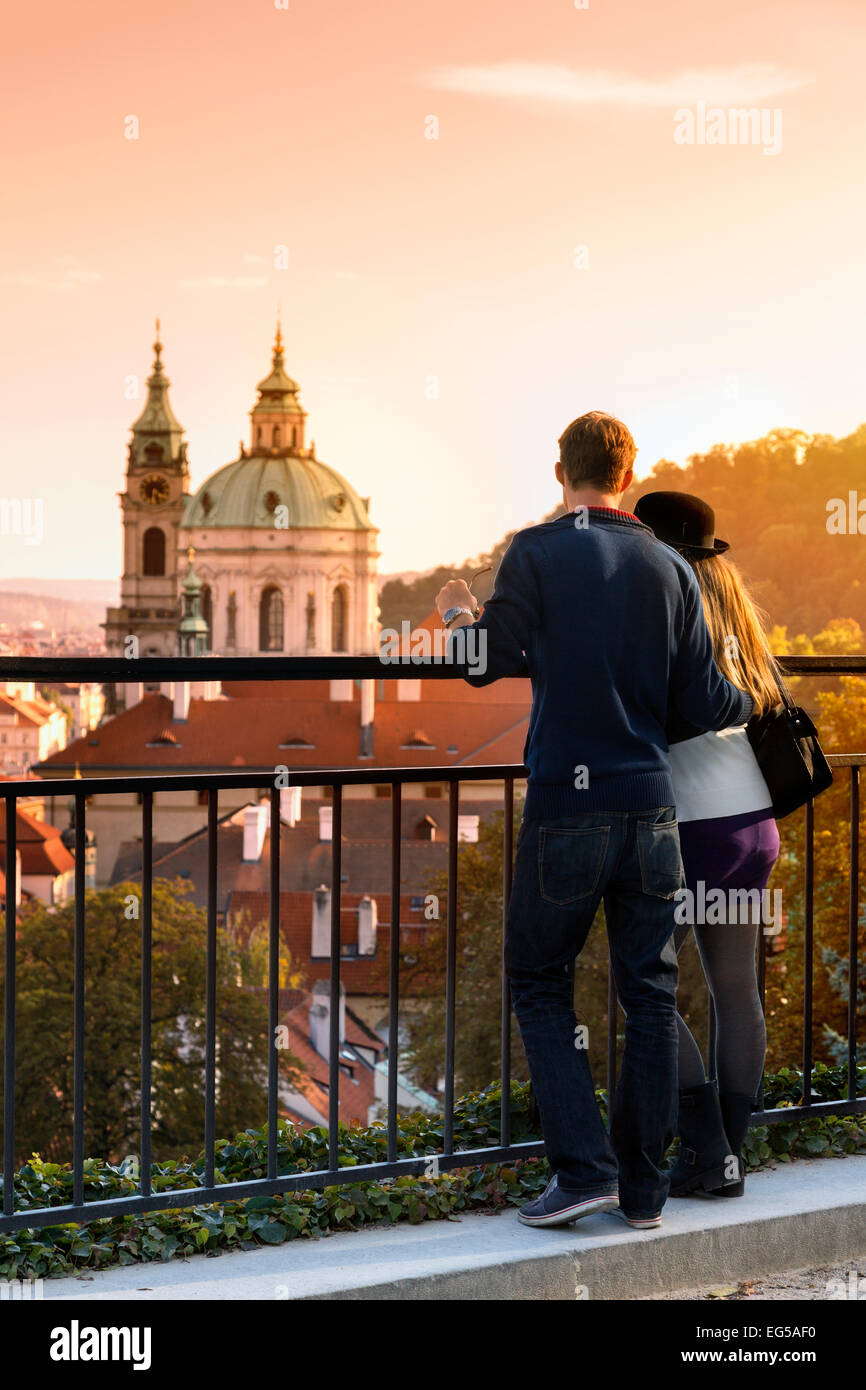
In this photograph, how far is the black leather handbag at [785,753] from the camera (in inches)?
141

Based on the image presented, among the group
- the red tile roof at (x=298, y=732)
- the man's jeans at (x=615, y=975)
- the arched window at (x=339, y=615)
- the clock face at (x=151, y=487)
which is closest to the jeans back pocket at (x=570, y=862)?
the man's jeans at (x=615, y=975)

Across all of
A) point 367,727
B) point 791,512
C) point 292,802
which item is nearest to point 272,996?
point 292,802

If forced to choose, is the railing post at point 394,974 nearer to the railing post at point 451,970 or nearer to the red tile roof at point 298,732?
the railing post at point 451,970

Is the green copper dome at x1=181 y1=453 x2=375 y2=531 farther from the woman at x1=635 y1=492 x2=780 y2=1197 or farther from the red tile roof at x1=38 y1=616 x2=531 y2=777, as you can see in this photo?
the woman at x1=635 y1=492 x2=780 y2=1197

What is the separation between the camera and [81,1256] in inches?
134

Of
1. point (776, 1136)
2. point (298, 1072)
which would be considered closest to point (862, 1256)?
point (776, 1136)

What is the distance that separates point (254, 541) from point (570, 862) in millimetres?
128782

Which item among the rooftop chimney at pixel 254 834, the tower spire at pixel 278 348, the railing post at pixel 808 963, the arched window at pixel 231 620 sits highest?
the tower spire at pixel 278 348

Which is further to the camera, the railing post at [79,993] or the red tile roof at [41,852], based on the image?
the red tile roof at [41,852]

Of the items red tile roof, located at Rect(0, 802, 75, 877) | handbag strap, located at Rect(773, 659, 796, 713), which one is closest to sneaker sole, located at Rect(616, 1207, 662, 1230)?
handbag strap, located at Rect(773, 659, 796, 713)

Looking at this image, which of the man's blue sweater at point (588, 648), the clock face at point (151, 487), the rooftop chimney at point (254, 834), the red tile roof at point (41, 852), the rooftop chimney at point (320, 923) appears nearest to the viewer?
the man's blue sweater at point (588, 648)

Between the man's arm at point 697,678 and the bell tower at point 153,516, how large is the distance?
132984mm

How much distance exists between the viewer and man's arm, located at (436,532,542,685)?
3.27m

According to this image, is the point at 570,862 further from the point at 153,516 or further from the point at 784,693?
the point at 153,516
